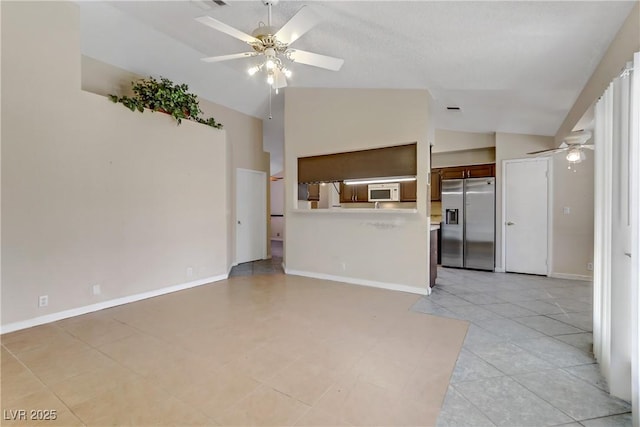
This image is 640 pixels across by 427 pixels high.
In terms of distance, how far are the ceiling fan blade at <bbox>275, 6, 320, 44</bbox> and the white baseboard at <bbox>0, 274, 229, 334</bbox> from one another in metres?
3.73

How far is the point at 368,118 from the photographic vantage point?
470 centimetres

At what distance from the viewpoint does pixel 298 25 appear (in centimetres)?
233

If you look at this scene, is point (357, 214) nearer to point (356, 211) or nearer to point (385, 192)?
point (356, 211)

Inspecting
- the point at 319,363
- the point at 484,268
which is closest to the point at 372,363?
the point at 319,363

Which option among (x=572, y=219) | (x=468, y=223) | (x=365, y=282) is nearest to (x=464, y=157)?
(x=468, y=223)

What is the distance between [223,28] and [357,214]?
10.6 ft

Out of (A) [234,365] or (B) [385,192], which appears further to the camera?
(B) [385,192]

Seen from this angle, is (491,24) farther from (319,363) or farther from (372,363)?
(319,363)

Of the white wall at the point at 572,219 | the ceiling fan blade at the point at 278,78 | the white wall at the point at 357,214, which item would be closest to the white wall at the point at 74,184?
the white wall at the point at 357,214

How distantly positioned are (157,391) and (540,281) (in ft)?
19.4

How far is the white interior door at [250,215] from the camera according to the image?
650cm

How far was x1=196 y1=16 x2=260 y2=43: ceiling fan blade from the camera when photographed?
229cm

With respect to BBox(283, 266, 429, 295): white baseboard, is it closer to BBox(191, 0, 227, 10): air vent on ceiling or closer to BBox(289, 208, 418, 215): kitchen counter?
BBox(289, 208, 418, 215): kitchen counter

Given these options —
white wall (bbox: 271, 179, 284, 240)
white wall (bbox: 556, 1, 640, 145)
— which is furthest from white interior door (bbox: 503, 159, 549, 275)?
white wall (bbox: 271, 179, 284, 240)
